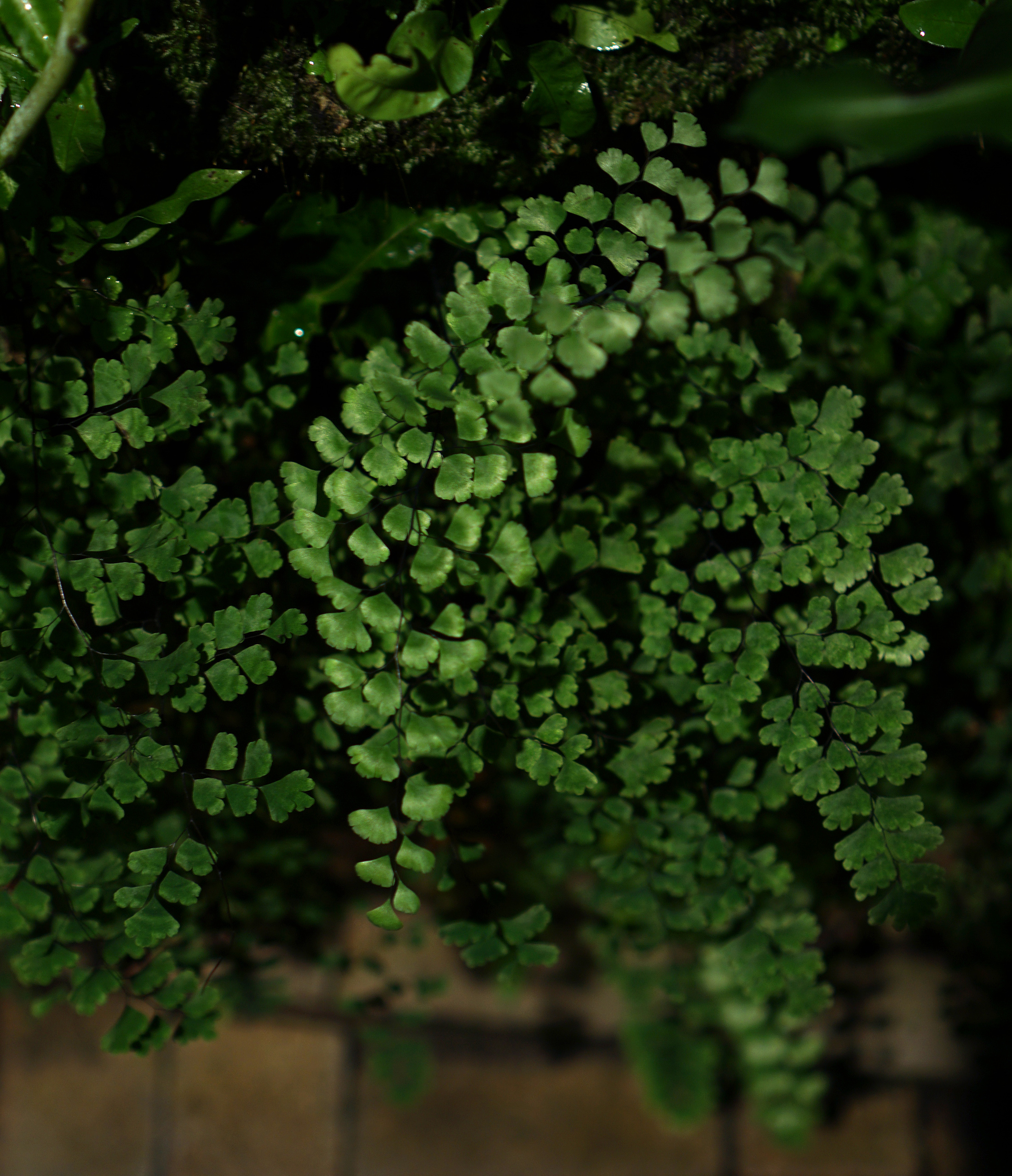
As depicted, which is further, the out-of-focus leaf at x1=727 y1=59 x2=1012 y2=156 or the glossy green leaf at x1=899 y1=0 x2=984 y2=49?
the glossy green leaf at x1=899 y1=0 x2=984 y2=49

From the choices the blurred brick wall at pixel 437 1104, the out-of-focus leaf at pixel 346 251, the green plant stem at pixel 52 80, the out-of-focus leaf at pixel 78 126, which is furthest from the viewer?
the blurred brick wall at pixel 437 1104

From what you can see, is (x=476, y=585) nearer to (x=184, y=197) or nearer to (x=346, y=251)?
(x=346, y=251)

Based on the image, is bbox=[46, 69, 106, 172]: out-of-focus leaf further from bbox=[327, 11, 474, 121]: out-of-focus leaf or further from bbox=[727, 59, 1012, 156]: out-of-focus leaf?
bbox=[727, 59, 1012, 156]: out-of-focus leaf

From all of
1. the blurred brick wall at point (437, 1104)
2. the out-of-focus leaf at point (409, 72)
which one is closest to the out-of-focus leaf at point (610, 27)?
the out-of-focus leaf at point (409, 72)

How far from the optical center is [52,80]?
877 millimetres

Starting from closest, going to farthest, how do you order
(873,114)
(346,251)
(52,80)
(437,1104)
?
1. (873,114)
2. (52,80)
3. (346,251)
4. (437,1104)

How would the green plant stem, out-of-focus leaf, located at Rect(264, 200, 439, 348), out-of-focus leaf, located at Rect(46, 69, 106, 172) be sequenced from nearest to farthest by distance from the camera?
the green plant stem
out-of-focus leaf, located at Rect(46, 69, 106, 172)
out-of-focus leaf, located at Rect(264, 200, 439, 348)

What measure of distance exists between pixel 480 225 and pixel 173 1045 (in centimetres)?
224

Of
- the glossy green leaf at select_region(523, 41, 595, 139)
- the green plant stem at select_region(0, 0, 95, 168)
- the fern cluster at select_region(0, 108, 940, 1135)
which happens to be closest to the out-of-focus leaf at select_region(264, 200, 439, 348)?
the fern cluster at select_region(0, 108, 940, 1135)

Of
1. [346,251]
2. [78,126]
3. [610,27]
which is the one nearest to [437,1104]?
[346,251]

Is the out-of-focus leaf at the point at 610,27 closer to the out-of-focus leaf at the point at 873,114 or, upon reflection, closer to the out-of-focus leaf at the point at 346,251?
the out-of-focus leaf at the point at 346,251

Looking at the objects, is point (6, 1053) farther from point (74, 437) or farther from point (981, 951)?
point (981, 951)

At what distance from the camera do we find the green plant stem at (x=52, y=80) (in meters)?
0.85

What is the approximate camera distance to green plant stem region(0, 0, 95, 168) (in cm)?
85
